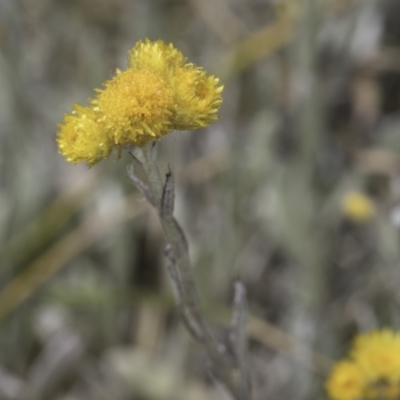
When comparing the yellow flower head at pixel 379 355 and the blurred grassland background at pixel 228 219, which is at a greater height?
the blurred grassland background at pixel 228 219

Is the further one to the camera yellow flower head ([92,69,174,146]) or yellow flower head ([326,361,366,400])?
yellow flower head ([326,361,366,400])

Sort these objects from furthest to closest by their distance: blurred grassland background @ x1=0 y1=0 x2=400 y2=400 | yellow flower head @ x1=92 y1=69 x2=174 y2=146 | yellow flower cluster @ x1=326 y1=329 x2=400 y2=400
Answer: blurred grassland background @ x1=0 y1=0 x2=400 y2=400, yellow flower cluster @ x1=326 y1=329 x2=400 y2=400, yellow flower head @ x1=92 y1=69 x2=174 y2=146

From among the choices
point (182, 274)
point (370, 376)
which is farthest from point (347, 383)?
point (182, 274)

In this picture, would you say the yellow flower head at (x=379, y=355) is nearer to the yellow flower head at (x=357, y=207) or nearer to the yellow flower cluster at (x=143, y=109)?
the yellow flower head at (x=357, y=207)

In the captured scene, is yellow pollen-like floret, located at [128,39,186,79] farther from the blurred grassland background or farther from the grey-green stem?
the blurred grassland background

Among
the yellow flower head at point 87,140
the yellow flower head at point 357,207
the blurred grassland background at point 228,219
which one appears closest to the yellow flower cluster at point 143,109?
the yellow flower head at point 87,140

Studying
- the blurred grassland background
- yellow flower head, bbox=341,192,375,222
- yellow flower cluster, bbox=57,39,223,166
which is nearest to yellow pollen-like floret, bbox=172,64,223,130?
yellow flower cluster, bbox=57,39,223,166

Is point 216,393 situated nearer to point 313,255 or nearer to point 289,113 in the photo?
point 313,255

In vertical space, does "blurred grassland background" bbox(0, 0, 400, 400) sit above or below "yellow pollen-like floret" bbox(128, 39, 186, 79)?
above
